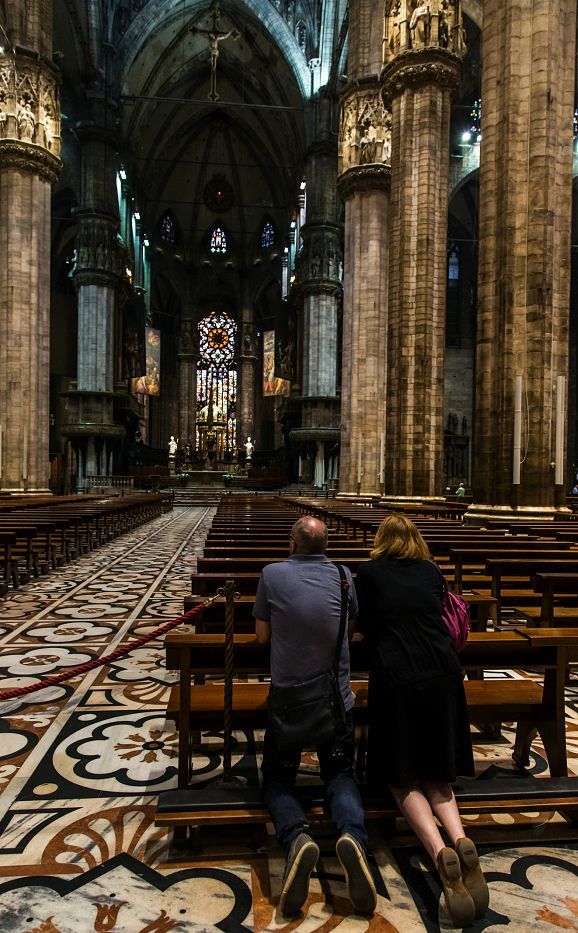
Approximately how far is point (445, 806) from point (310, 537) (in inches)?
41.0

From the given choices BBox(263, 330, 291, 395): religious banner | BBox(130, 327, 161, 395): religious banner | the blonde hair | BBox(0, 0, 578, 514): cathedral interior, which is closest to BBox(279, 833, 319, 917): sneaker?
the blonde hair

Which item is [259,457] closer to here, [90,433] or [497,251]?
[90,433]

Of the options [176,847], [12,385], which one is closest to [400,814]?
[176,847]

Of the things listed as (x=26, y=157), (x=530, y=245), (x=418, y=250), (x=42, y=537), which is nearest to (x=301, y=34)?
(x=26, y=157)

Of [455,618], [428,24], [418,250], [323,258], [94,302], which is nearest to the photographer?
[455,618]

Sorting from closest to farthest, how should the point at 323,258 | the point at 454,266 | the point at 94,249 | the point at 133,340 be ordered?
the point at 94,249 < the point at 323,258 < the point at 133,340 < the point at 454,266

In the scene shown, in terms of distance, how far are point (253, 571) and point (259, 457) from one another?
4390 centimetres

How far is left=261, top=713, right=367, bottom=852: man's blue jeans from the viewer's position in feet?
7.02

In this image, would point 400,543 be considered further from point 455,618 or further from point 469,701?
point 469,701

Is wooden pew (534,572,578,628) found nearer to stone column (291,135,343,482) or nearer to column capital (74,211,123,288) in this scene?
stone column (291,135,343,482)

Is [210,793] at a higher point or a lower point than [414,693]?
lower

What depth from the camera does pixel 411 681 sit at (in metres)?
2.28

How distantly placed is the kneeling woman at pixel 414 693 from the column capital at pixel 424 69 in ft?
46.0

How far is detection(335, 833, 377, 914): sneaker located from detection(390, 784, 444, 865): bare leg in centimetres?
24
